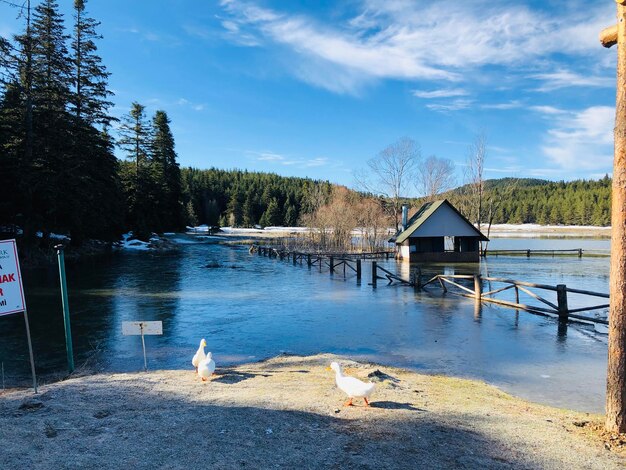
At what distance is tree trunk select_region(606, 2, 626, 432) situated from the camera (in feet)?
17.2

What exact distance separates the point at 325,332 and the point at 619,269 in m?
8.68

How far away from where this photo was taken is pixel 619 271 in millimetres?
5305

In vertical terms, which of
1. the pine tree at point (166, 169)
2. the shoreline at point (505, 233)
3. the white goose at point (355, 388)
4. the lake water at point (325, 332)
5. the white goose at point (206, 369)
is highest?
the pine tree at point (166, 169)

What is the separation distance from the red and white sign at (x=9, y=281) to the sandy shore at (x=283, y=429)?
4.36 ft

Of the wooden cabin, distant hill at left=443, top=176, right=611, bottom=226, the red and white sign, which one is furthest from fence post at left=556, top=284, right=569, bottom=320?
distant hill at left=443, top=176, right=611, bottom=226

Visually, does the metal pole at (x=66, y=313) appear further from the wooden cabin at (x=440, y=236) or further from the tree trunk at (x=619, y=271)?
the wooden cabin at (x=440, y=236)

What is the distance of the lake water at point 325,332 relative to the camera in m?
9.26

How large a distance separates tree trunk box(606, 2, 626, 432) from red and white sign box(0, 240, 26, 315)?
8.09m

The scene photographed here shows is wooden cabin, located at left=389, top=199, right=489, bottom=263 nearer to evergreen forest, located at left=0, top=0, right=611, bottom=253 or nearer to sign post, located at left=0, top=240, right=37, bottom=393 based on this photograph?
A: evergreen forest, located at left=0, top=0, right=611, bottom=253

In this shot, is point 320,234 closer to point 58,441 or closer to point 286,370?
point 286,370

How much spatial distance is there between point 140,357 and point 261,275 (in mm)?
18553

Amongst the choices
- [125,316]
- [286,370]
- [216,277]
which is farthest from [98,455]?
[216,277]

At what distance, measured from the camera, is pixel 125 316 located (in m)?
15.0

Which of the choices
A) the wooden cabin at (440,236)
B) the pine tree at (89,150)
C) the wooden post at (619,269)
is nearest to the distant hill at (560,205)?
the wooden cabin at (440,236)
